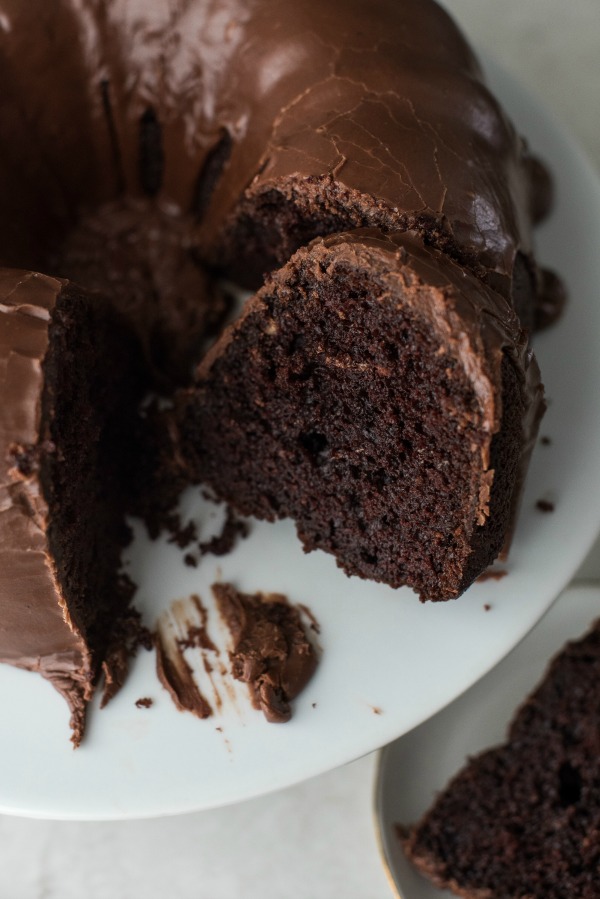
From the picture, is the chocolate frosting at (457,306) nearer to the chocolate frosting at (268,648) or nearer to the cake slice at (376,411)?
the cake slice at (376,411)

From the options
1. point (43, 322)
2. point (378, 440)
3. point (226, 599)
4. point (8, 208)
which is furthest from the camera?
point (8, 208)

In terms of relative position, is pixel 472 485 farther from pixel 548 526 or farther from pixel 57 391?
pixel 57 391

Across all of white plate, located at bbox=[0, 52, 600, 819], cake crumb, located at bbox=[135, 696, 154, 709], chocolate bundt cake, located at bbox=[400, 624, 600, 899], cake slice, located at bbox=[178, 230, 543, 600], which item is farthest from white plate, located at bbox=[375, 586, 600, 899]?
cake crumb, located at bbox=[135, 696, 154, 709]

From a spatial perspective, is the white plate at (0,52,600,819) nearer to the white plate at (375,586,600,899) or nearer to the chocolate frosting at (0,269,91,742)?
the chocolate frosting at (0,269,91,742)

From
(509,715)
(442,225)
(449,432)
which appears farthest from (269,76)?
(509,715)

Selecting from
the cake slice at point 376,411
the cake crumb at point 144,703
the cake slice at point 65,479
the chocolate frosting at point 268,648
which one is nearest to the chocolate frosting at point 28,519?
the cake slice at point 65,479

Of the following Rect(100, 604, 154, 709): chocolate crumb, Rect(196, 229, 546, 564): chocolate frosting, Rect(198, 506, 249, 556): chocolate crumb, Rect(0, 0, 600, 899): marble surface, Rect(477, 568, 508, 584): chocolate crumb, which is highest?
Rect(196, 229, 546, 564): chocolate frosting
